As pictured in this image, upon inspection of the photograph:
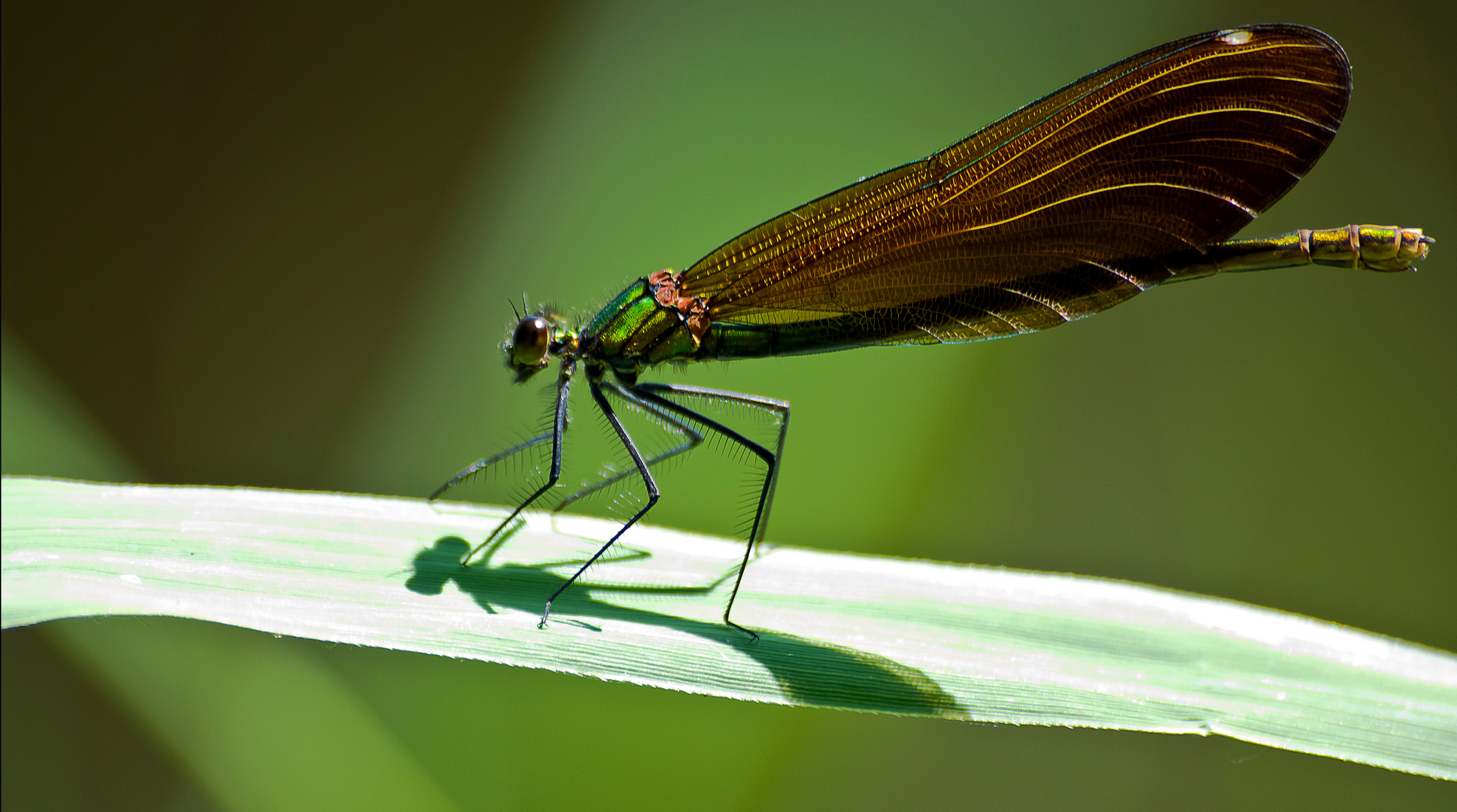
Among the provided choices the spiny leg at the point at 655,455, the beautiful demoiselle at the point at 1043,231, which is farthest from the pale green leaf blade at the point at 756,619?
the spiny leg at the point at 655,455

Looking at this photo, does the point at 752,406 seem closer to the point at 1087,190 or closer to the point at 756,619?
the point at 756,619

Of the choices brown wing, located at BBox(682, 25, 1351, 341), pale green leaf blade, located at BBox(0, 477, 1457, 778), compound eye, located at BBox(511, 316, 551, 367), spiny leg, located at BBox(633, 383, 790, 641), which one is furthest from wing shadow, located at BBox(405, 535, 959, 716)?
brown wing, located at BBox(682, 25, 1351, 341)

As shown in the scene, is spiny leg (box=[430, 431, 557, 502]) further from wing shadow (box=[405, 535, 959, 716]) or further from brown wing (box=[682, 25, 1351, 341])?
brown wing (box=[682, 25, 1351, 341])

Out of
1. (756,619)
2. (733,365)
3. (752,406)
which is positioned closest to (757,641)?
(756,619)

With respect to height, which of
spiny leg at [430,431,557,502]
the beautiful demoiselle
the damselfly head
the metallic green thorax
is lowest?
spiny leg at [430,431,557,502]

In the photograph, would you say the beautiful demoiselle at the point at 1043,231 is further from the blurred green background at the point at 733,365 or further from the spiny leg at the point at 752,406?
the blurred green background at the point at 733,365

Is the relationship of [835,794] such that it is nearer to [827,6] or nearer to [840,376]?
[840,376]
